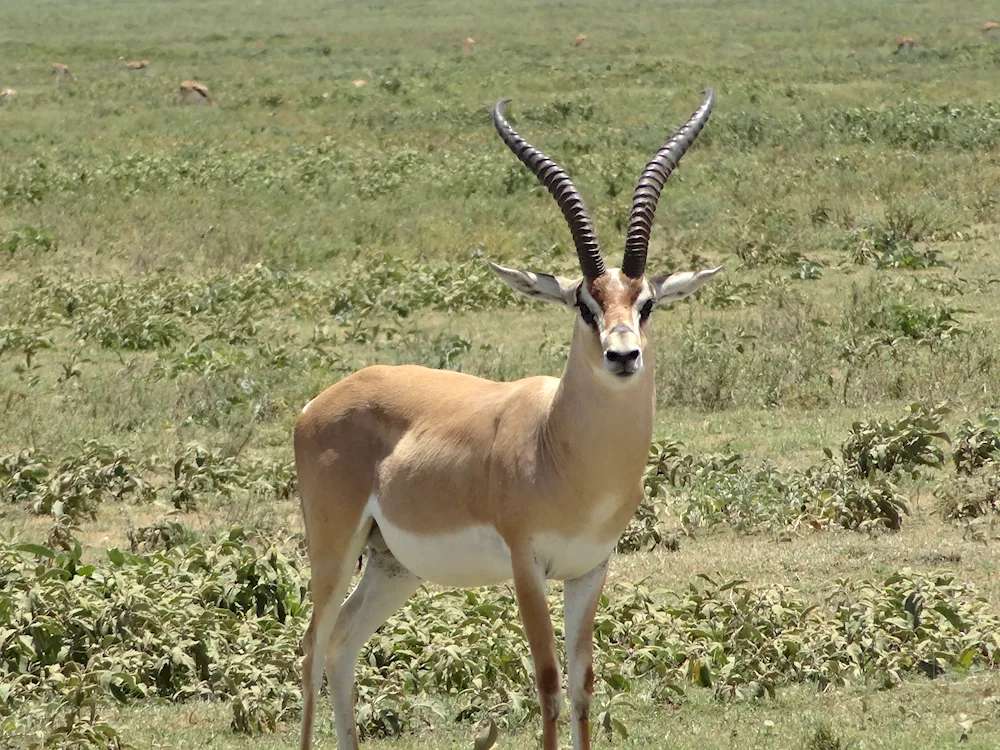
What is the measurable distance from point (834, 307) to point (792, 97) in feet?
62.5

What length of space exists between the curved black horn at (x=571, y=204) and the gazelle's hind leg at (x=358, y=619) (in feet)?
4.58

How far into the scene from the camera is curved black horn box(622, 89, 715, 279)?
4.97 metres

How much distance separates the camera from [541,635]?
4.85m

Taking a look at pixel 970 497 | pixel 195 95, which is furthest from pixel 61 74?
pixel 970 497

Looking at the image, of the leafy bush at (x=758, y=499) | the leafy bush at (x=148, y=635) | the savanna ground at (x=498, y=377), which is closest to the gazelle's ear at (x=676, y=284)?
the savanna ground at (x=498, y=377)

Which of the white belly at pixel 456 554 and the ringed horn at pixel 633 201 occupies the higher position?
the ringed horn at pixel 633 201

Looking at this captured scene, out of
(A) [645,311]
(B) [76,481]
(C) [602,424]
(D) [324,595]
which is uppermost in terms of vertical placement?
(A) [645,311]

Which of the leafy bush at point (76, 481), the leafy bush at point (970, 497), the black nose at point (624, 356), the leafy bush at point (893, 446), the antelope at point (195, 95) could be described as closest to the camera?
the black nose at point (624, 356)

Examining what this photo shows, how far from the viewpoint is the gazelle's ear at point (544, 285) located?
16.7ft

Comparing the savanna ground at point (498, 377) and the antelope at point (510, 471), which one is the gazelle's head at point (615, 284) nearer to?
the antelope at point (510, 471)

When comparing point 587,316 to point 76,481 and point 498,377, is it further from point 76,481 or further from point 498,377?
point 498,377

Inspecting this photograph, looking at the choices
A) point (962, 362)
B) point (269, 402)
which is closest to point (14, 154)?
point (269, 402)

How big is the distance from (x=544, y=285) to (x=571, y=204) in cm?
31

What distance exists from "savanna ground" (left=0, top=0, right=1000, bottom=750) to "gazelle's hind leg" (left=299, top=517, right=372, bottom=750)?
1.41 feet
